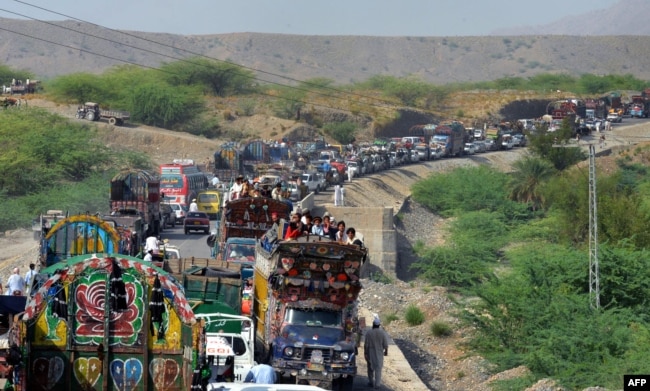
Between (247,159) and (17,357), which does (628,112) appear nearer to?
(247,159)

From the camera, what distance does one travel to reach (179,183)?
5328 centimetres

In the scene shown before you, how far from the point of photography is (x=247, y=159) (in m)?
66.9

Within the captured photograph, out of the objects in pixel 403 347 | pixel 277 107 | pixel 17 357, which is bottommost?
pixel 403 347

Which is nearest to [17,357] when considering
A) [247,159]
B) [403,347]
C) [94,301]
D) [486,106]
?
[94,301]

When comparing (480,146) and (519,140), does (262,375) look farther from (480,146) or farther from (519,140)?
(519,140)

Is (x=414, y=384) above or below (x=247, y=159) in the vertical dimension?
below

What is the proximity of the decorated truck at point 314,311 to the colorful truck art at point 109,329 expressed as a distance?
5.46 metres

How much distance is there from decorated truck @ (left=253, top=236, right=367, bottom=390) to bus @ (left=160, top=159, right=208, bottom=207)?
3126 cm

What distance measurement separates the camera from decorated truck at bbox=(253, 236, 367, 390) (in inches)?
832

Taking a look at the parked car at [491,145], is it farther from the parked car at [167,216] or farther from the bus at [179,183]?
the parked car at [167,216]

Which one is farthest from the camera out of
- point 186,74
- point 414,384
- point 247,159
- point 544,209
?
point 186,74

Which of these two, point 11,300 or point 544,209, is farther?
point 544,209

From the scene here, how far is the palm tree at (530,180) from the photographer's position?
249 ft

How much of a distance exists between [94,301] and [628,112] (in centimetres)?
11857
